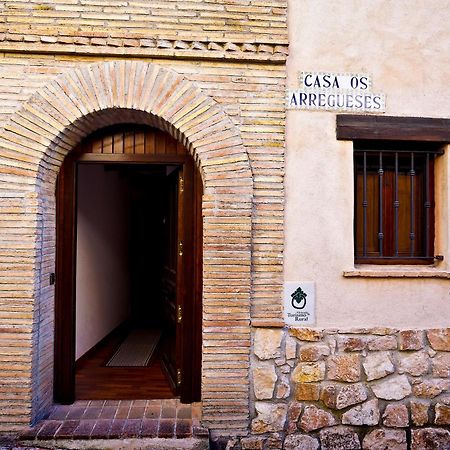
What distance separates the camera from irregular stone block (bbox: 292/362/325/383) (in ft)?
10.8

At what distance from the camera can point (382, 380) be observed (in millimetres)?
3332

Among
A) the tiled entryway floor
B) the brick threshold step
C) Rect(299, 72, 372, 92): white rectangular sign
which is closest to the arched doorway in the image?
the tiled entryway floor

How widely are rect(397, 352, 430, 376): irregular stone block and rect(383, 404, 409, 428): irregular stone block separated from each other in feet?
1.00

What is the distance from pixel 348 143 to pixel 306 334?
1.65 metres

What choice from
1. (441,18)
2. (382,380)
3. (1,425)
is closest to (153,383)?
(1,425)

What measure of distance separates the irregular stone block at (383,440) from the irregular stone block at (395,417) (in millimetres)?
72

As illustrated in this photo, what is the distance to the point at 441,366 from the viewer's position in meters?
3.36

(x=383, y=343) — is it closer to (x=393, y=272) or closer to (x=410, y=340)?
(x=410, y=340)

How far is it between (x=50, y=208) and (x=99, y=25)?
1.56 metres

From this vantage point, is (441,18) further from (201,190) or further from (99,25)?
(99,25)

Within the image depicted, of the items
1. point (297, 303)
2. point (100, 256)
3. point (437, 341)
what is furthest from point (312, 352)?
point (100, 256)

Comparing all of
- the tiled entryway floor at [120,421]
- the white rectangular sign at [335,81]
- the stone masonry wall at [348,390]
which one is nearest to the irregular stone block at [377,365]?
the stone masonry wall at [348,390]

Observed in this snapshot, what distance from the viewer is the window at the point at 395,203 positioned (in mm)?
3557

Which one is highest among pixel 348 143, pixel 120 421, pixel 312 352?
pixel 348 143
